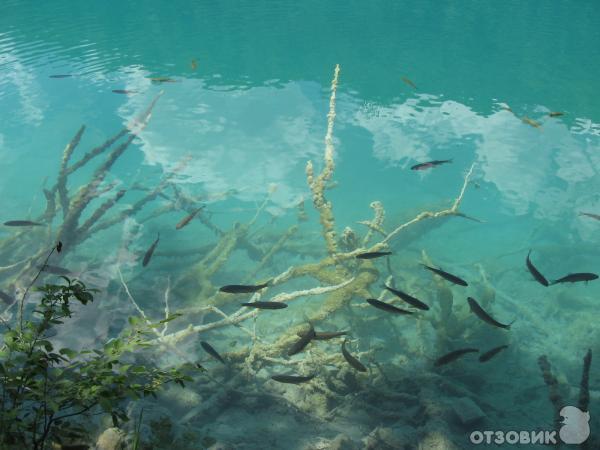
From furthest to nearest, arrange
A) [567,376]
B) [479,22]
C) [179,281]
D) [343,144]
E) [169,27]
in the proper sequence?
1. [343,144]
2. [169,27]
3. [479,22]
4. [179,281]
5. [567,376]

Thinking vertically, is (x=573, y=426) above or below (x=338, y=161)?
above

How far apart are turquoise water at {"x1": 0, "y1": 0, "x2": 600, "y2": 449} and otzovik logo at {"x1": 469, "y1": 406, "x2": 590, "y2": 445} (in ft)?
0.65

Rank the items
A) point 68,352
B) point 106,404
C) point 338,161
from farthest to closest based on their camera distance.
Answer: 1. point 338,161
2. point 68,352
3. point 106,404

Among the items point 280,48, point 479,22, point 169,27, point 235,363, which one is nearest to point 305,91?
point 280,48

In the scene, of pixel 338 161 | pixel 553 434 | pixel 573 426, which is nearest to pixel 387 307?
pixel 573 426

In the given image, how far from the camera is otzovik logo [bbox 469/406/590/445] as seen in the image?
420cm

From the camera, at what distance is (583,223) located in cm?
2856

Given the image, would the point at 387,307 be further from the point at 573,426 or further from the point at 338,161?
the point at 338,161

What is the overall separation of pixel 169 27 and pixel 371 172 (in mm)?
18860

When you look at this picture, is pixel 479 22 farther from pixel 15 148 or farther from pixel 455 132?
pixel 15 148

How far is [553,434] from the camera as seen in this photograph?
15.3 feet

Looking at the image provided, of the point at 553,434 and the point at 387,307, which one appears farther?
the point at 553,434

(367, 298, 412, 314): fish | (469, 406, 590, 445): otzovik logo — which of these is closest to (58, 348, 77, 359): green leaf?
(367, 298, 412, 314): fish

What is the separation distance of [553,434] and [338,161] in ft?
84.1
